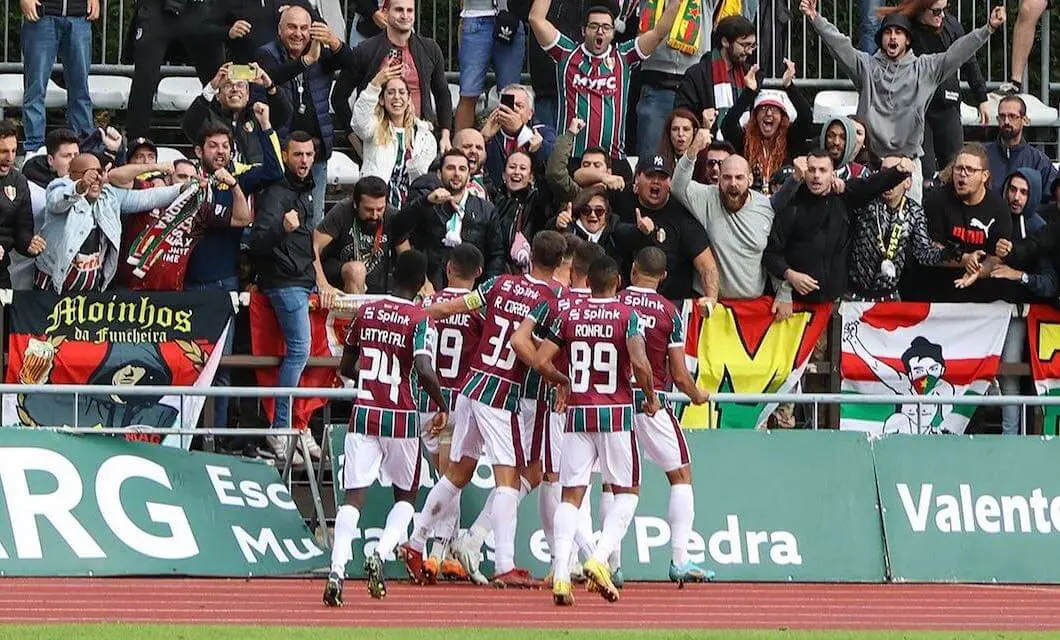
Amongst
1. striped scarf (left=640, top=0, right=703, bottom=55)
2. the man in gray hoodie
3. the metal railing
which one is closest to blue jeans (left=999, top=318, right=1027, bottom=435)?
the man in gray hoodie

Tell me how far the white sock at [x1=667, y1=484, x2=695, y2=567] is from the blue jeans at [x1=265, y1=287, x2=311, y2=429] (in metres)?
3.33

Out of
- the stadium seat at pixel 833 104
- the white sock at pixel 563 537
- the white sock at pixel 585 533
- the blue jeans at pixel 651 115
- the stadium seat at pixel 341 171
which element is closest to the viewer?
Answer: the white sock at pixel 563 537

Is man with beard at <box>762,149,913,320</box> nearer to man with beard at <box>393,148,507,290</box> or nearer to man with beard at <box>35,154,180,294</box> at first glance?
man with beard at <box>393,148,507,290</box>

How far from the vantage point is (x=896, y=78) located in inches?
697

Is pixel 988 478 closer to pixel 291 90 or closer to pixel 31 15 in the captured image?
pixel 291 90

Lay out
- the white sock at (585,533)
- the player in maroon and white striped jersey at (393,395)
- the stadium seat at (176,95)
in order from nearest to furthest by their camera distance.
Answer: the player in maroon and white striped jersey at (393,395) < the white sock at (585,533) < the stadium seat at (176,95)

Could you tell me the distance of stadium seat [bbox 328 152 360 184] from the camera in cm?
1784

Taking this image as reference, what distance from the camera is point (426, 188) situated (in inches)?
610

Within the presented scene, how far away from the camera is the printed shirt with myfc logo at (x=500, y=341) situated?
43.2 feet

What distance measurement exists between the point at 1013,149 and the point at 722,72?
253cm

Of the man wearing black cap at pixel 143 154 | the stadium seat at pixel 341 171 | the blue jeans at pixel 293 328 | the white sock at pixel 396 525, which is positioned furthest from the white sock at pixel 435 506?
the stadium seat at pixel 341 171

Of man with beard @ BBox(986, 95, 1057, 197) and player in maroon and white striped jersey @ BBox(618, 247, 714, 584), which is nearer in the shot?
player in maroon and white striped jersey @ BBox(618, 247, 714, 584)

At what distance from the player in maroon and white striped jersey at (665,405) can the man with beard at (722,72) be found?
14.2ft

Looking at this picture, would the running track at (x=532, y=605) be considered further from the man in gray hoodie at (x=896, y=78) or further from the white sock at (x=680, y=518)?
the man in gray hoodie at (x=896, y=78)
